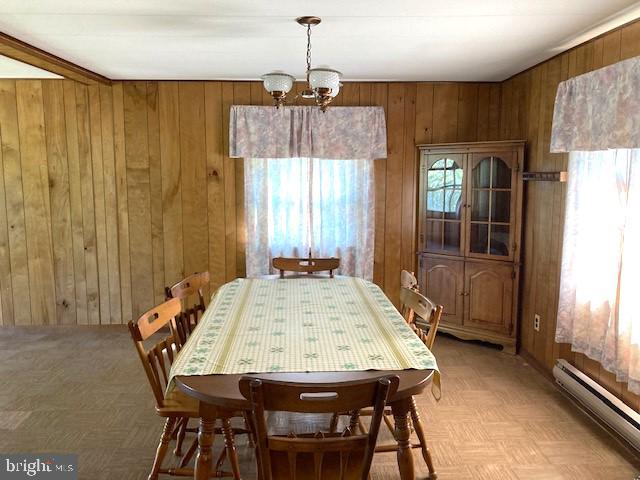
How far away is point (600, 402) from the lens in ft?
9.23

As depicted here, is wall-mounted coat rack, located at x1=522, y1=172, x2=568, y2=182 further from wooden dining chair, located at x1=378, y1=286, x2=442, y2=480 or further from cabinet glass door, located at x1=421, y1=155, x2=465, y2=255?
wooden dining chair, located at x1=378, y1=286, x2=442, y2=480

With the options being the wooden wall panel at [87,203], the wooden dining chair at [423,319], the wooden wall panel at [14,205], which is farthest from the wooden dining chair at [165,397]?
the wooden wall panel at [14,205]

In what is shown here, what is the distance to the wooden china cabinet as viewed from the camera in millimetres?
3891

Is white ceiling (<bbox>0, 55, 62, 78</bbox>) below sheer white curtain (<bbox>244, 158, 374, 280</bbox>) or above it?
above

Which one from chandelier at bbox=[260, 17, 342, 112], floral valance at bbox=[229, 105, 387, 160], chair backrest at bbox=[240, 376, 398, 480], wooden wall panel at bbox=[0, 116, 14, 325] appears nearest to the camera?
chair backrest at bbox=[240, 376, 398, 480]

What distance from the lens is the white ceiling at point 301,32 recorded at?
242 cm

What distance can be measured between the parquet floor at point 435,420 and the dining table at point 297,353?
0.71m

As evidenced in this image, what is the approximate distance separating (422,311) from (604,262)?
1.28m

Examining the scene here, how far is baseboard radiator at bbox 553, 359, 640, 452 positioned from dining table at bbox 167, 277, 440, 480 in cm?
127

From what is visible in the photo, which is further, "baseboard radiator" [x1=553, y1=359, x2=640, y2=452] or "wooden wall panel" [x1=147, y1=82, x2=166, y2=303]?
"wooden wall panel" [x1=147, y1=82, x2=166, y2=303]

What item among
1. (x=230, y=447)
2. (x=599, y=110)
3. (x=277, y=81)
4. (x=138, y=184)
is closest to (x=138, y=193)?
(x=138, y=184)

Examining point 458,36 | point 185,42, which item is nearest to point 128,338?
point 185,42

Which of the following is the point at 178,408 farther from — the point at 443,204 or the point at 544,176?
the point at 443,204

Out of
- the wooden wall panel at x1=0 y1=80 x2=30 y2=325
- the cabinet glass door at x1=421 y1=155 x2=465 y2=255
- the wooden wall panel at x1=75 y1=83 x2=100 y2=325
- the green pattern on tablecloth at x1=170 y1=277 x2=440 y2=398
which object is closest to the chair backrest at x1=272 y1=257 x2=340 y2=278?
the green pattern on tablecloth at x1=170 y1=277 x2=440 y2=398
